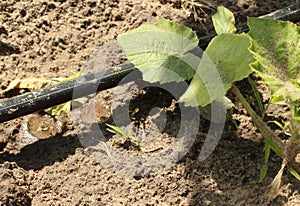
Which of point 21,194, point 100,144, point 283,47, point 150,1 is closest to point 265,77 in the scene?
point 283,47

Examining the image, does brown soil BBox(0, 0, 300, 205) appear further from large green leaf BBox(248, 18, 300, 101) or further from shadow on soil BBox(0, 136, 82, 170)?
large green leaf BBox(248, 18, 300, 101)

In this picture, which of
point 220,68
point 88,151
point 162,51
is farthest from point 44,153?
point 220,68

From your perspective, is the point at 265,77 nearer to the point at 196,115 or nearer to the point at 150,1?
the point at 196,115

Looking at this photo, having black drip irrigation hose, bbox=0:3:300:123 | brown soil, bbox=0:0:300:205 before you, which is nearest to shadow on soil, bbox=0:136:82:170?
brown soil, bbox=0:0:300:205

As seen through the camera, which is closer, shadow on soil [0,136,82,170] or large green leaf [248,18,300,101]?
large green leaf [248,18,300,101]

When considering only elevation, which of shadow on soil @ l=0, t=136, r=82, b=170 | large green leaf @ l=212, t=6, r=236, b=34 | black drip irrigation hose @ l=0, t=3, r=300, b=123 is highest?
large green leaf @ l=212, t=6, r=236, b=34

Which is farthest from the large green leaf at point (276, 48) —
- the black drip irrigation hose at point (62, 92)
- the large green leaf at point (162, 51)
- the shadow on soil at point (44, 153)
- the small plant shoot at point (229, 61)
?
the shadow on soil at point (44, 153)
